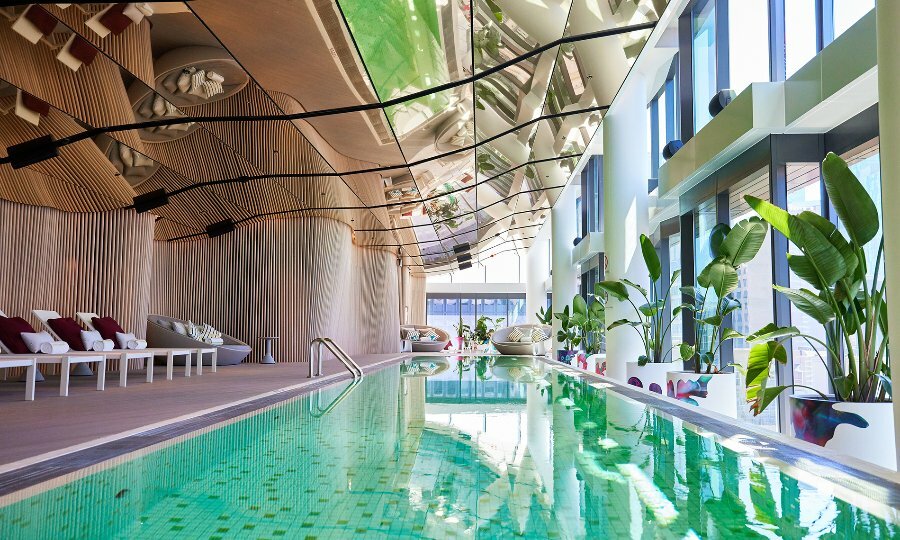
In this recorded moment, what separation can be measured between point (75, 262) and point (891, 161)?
997 centimetres

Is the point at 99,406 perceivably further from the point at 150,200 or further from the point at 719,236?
the point at 150,200

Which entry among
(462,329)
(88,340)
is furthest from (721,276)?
(462,329)

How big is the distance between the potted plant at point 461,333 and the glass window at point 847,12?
23.0m

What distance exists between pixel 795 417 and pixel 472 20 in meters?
4.67

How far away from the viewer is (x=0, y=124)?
735 centimetres

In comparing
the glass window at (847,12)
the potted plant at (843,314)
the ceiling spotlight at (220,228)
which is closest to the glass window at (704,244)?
the glass window at (847,12)

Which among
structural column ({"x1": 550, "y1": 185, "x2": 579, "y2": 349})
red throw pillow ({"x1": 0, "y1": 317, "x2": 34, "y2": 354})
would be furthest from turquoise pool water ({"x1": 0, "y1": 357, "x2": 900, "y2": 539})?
structural column ({"x1": 550, "y1": 185, "x2": 579, "y2": 349})

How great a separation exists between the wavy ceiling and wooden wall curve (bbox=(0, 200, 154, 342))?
10.3 inches

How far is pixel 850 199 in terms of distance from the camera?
3693mm

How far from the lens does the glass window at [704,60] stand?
347 inches

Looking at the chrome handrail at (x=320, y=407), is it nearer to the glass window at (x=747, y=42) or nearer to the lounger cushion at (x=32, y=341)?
the lounger cushion at (x=32, y=341)

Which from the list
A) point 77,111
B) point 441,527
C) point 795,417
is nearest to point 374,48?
point 77,111

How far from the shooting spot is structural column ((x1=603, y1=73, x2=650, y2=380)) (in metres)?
9.52

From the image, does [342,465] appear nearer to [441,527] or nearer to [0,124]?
[441,527]
